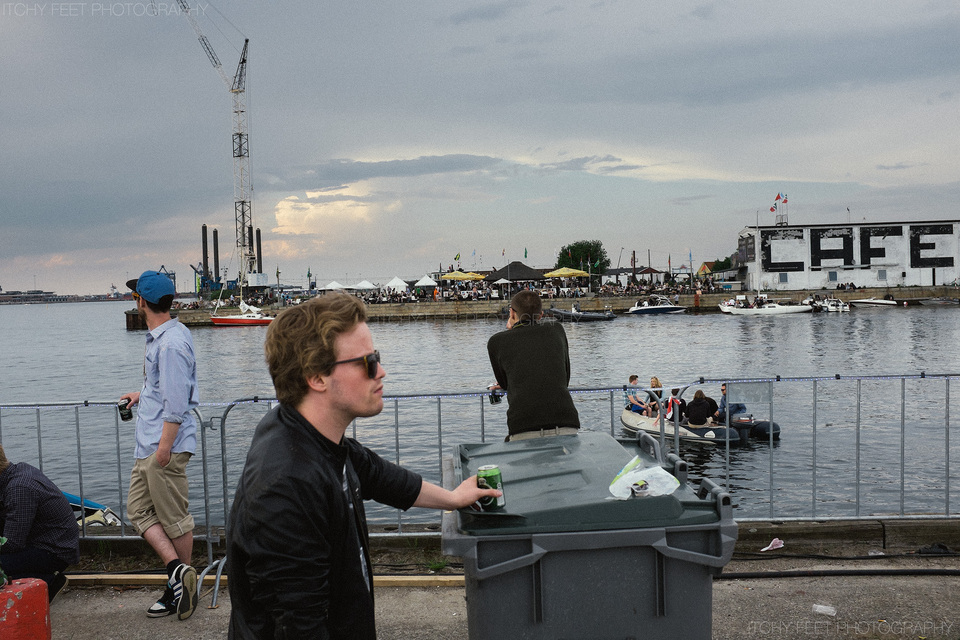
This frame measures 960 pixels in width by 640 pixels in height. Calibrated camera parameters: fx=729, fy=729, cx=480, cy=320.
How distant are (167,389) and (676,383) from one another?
73.8 ft

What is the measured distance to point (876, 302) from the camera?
69500 millimetres

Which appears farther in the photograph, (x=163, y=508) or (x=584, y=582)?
(x=163, y=508)

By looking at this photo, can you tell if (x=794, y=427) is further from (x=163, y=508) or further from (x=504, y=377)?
(x=163, y=508)

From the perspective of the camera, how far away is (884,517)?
5.37m

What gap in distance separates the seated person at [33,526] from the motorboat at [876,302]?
3009 inches

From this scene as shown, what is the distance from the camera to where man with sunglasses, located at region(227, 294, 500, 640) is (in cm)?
186

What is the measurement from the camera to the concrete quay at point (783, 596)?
3998mm

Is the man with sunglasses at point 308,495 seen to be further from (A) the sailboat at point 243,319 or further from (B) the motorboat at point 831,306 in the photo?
(A) the sailboat at point 243,319

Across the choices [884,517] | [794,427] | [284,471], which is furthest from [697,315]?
[284,471]

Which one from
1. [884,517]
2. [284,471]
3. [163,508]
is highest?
[284,471]

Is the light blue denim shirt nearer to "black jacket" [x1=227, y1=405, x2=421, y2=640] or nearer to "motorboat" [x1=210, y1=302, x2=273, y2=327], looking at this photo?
"black jacket" [x1=227, y1=405, x2=421, y2=640]

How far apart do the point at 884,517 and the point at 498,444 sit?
3509mm

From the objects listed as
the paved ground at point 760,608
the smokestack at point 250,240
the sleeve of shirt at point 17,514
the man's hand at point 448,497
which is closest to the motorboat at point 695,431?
the paved ground at point 760,608

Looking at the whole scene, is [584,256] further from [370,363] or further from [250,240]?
[370,363]
